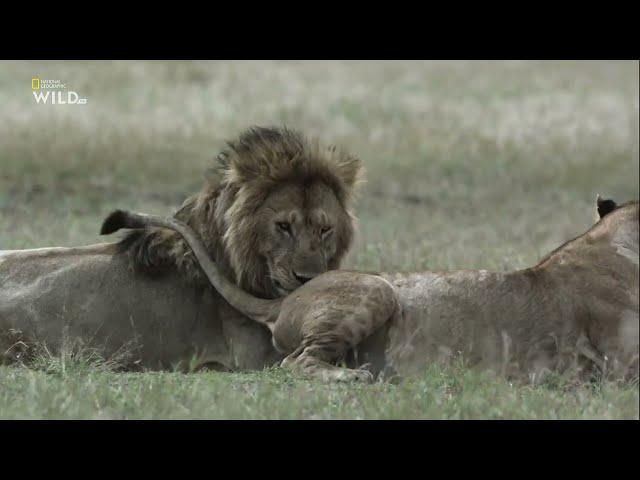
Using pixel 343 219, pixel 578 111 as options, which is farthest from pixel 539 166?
pixel 343 219

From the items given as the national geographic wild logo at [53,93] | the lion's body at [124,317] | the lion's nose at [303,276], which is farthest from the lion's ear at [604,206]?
the national geographic wild logo at [53,93]

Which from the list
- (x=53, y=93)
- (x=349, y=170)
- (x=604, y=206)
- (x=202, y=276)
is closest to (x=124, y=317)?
(x=202, y=276)

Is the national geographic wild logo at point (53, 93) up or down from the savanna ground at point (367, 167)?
up

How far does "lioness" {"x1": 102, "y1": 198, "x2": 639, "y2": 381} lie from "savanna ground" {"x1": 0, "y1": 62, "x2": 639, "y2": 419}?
320 mm

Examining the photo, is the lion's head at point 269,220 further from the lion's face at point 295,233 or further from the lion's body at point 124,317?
the lion's body at point 124,317

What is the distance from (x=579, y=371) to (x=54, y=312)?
285 centimetres

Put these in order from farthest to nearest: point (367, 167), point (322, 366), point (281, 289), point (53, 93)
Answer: point (53, 93) < point (367, 167) < point (281, 289) < point (322, 366)

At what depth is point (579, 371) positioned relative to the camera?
21.7ft

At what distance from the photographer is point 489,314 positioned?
22.7 ft

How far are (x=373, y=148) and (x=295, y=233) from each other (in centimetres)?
956

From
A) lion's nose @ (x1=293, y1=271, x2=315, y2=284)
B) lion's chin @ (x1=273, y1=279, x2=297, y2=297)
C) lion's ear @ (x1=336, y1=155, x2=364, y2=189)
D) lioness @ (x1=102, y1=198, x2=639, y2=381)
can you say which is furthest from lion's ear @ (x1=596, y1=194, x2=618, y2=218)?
lion's chin @ (x1=273, y1=279, x2=297, y2=297)

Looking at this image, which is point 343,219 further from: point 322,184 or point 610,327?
point 610,327

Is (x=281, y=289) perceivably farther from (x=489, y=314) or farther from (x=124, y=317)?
(x=489, y=314)

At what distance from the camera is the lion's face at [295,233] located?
23.9ft
